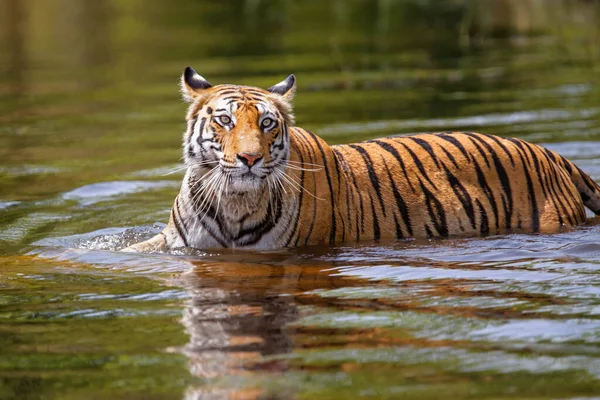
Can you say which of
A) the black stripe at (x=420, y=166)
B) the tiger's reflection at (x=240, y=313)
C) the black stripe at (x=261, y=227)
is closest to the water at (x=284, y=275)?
the tiger's reflection at (x=240, y=313)

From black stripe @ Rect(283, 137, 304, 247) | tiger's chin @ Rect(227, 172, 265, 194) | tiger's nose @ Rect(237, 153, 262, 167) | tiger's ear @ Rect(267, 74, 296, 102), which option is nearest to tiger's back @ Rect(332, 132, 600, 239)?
black stripe @ Rect(283, 137, 304, 247)

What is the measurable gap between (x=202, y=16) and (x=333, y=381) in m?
21.2

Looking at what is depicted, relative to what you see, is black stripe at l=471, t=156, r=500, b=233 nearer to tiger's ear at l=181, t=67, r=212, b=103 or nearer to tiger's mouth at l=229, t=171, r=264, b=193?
tiger's mouth at l=229, t=171, r=264, b=193

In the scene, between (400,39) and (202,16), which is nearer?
(400,39)

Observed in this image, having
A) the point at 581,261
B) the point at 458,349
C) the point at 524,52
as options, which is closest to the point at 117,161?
the point at 581,261

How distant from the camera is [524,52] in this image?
16.4 meters

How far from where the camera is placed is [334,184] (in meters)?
6.52

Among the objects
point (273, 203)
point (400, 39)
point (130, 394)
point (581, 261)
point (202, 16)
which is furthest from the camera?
point (202, 16)

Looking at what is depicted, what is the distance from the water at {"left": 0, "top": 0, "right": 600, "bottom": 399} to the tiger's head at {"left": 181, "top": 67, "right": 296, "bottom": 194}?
492 millimetres

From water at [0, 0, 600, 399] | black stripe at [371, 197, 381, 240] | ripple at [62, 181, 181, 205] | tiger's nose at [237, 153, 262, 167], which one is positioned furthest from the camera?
ripple at [62, 181, 181, 205]

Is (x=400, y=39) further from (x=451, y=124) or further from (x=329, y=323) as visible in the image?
(x=329, y=323)

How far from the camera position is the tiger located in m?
5.96

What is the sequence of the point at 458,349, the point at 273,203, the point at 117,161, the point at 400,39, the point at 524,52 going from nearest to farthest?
the point at 458,349 < the point at 273,203 < the point at 117,161 < the point at 524,52 < the point at 400,39

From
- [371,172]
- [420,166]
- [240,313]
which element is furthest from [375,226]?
[240,313]
